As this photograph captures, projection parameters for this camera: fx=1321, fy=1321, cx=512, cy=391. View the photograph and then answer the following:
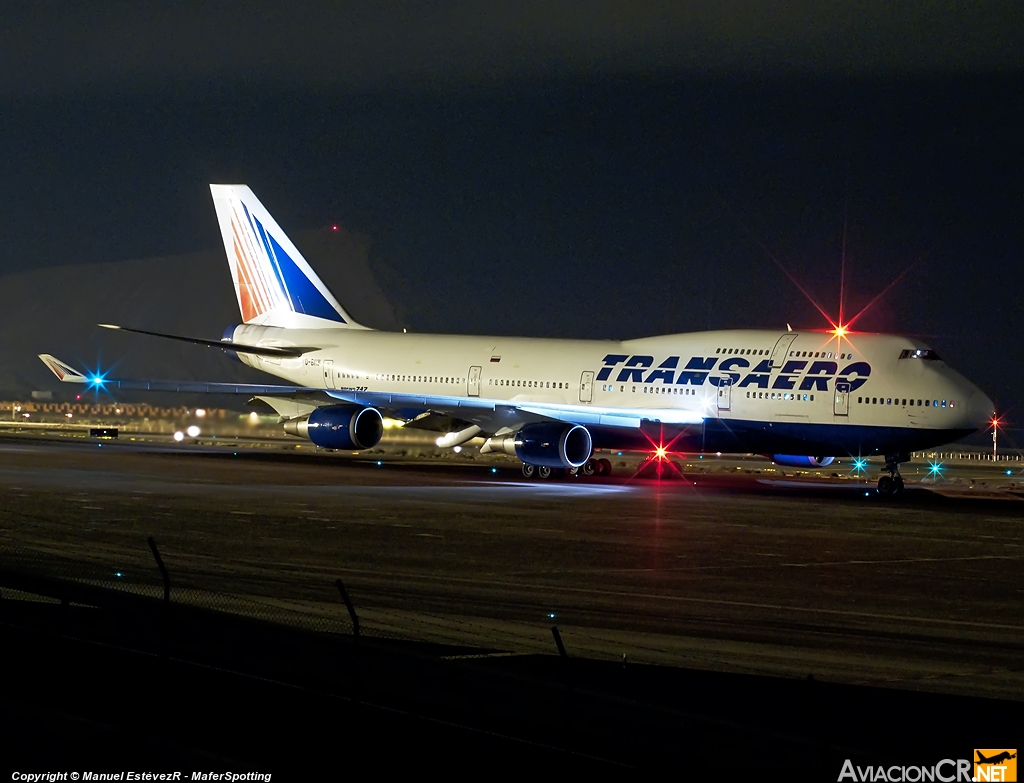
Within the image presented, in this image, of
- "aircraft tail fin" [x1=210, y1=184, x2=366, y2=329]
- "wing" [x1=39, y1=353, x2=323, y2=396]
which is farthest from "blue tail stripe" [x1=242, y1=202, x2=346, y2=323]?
"wing" [x1=39, y1=353, x2=323, y2=396]

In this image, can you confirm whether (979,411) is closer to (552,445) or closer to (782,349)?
(782,349)

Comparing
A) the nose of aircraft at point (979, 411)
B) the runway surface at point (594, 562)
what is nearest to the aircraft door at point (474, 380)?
the runway surface at point (594, 562)

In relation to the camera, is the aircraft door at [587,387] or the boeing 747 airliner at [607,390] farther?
the aircraft door at [587,387]

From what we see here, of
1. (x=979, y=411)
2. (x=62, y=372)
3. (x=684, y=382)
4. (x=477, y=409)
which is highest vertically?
(x=62, y=372)

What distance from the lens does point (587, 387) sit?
48.8 metres

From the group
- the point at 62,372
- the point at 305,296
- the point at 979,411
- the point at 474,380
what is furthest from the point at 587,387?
the point at 62,372

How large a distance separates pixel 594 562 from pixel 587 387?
25.2m

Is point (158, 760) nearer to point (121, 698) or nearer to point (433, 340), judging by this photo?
point (121, 698)

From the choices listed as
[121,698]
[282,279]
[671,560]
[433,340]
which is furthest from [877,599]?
[282,279]

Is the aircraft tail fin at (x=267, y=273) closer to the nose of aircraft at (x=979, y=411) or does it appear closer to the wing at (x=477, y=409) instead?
the wing at (x=477, y=409)

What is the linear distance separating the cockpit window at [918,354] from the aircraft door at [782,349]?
12.5 ft

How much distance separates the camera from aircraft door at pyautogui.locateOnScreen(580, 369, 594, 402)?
4869 cm

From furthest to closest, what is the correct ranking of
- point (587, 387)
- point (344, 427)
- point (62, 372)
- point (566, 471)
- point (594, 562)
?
point (62, 372)
point (566, 471)
point (587, 387)
point (344, 427)
point (594, 562)

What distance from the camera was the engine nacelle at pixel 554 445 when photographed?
45.0 meters
